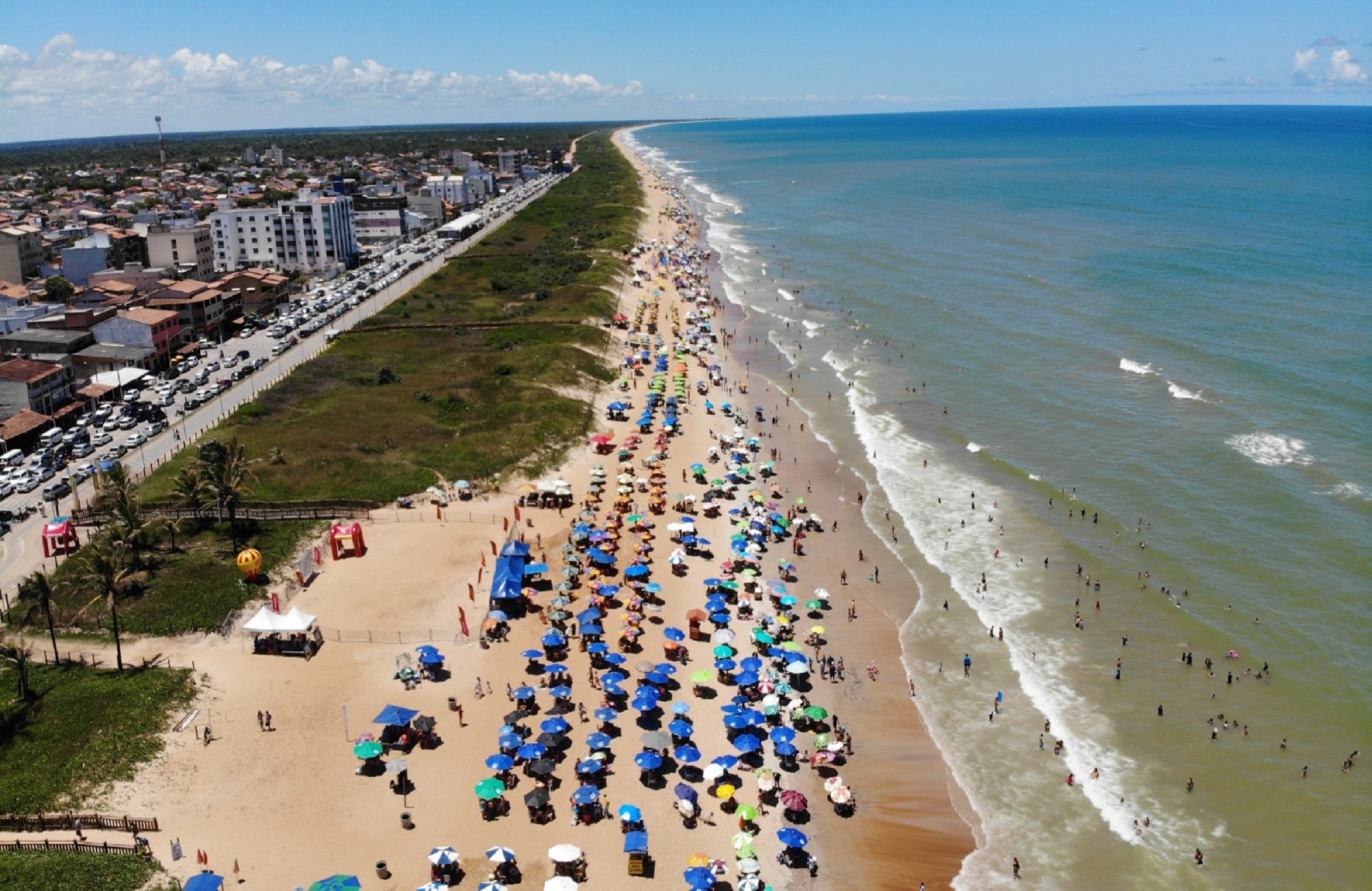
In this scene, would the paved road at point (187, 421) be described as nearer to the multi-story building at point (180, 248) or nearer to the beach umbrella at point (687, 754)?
the multi-story building at point (180, 248)

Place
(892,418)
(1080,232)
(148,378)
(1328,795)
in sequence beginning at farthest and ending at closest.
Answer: (1080,232)
(148,378)
(892,418)
(1328,795)

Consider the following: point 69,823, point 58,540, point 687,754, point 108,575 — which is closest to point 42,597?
point 108,575

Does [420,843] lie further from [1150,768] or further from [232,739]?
[1150,768]

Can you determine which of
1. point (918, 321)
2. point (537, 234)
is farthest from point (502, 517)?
point (537, 234)

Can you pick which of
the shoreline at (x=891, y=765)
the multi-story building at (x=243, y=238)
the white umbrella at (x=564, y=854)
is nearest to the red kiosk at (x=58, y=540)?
the white umbrella at (x=564, y=854)

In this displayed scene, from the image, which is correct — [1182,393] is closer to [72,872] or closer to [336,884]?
[336,884]

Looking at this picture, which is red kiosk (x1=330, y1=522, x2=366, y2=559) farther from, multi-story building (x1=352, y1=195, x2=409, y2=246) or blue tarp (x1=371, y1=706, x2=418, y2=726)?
multi-story building (x1=352, y1=195, x2=409, y2=246)
